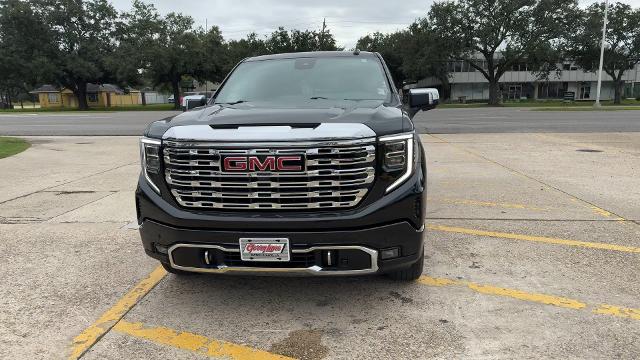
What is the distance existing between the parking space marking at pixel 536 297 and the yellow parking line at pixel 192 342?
161 cm

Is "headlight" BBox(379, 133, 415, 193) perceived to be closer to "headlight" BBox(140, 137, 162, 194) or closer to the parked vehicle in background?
"headlight" BBox(140, 137, 162, 194)

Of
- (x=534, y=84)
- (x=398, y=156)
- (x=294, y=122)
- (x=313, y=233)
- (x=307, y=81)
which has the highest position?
(x=534, y=84)

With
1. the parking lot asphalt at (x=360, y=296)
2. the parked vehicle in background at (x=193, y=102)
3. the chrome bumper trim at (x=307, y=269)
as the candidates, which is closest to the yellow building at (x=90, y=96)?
the parked vehicle in background at (x=193, y=102)

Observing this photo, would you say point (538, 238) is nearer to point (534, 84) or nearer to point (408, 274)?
point (408, 274)

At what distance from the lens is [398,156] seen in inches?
125

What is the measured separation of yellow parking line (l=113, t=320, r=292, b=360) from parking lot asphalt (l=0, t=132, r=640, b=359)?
0.01m

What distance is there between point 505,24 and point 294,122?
1902 inches

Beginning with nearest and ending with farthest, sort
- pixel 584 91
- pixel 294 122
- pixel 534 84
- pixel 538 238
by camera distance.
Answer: pixel 294 122
pixel 538 238
pixel 584 91
pixel 534 84

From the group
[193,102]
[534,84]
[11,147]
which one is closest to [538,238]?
[193,102]

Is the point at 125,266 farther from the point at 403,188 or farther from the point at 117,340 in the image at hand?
the point at 403,188

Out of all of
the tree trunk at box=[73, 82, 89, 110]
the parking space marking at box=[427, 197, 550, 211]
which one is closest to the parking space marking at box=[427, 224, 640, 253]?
the parking space marking at box=[427, 197, 550, 211]

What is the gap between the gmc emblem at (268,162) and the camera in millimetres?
3045

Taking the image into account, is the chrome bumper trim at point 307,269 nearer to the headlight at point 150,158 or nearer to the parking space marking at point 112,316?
the headlight at point 150,158

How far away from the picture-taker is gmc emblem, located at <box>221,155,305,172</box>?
9.99ft
